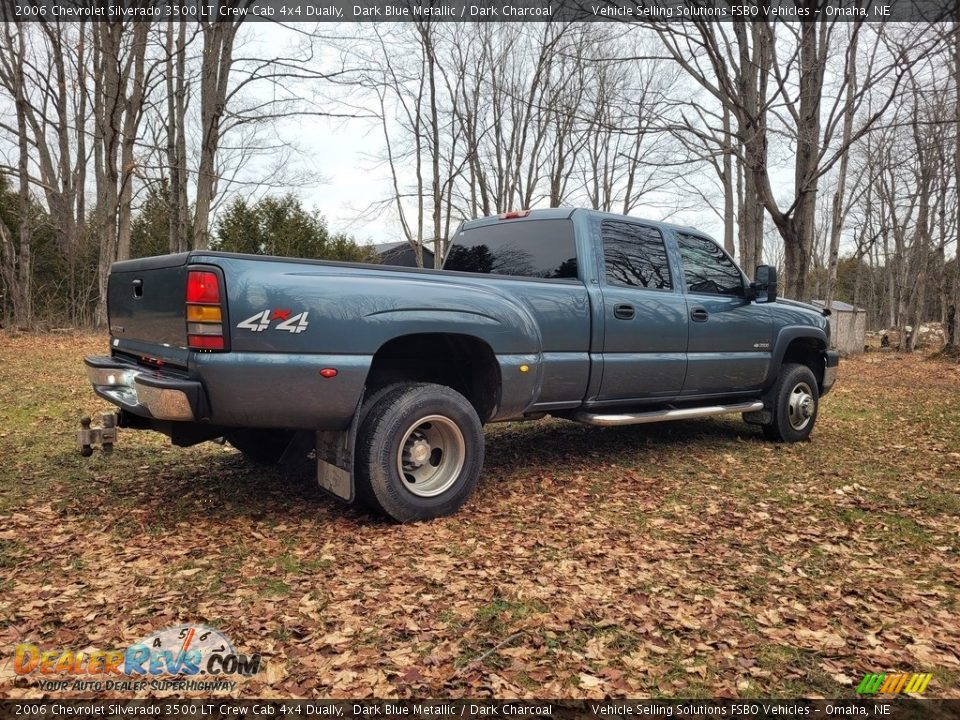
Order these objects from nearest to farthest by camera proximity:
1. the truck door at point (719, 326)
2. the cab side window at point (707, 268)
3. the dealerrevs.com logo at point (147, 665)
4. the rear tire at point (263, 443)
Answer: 1. the dealerrevs.com logo at point (147, 665)
2. the rear tire at point (263, 443)
3. the truck door at point (719, 326)
4. the cab side window at point (707, 268)

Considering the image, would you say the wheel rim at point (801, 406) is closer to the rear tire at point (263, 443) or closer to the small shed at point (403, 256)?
the rear tire at point (263, 443)

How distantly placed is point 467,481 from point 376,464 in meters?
0.66

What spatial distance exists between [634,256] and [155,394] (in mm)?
3611

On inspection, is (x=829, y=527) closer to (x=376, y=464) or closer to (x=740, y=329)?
(x=740, y=329)

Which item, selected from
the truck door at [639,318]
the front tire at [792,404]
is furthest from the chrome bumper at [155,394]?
the front tire at [792,404]

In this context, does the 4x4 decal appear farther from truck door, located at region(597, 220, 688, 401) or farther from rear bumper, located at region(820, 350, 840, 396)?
rear bumper, located at region(820, 350, 840, 396)

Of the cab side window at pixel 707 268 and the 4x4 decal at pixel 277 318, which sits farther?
the cab side window at pixel 707 268

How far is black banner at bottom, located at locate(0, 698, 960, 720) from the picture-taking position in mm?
2020

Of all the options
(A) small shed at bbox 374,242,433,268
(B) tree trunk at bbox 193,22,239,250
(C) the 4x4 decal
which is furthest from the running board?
(A) small shed at bbox 374,242,433,268

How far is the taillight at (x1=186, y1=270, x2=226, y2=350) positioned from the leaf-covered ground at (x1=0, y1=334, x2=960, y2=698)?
3.70ft

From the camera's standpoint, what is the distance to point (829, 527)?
390 centimetres

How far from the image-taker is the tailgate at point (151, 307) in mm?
3180

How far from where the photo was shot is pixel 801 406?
6262 mm

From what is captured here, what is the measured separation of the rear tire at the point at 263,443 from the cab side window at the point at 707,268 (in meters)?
3.53
